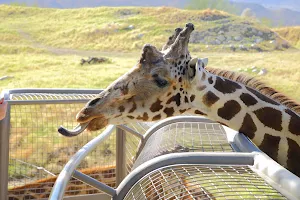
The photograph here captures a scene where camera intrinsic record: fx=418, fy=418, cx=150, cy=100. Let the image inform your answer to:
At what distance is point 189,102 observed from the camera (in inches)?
53.8

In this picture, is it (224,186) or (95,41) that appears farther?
(95,41)

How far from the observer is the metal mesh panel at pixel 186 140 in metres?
1.12

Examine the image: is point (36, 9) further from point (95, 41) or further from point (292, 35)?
point (292, 35)

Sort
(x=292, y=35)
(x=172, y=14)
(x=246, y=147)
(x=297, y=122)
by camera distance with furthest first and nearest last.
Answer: (x=172, y=14) < (x=292, y=35) < (x=297, y=122) < (x=246, y=147)

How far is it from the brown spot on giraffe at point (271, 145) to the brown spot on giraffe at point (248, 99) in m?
0.11

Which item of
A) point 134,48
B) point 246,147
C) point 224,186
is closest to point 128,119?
point 246,147

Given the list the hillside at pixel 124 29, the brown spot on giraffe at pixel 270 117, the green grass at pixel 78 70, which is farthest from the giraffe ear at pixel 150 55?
the hillside at pixel 124 29

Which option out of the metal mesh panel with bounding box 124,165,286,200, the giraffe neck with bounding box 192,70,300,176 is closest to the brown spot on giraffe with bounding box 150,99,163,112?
the giraffe neck with bounding box 192,70,300,176

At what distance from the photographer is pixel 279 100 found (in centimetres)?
140

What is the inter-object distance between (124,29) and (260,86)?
15.5 meters

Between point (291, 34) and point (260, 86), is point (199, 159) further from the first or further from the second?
point (291, 34)

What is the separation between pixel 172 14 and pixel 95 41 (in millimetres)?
4284

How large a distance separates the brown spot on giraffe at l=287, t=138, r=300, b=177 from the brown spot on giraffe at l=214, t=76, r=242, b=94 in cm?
24

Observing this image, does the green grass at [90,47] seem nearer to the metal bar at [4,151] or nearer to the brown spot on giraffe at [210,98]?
the brown spot on giraffe at [210,98]
